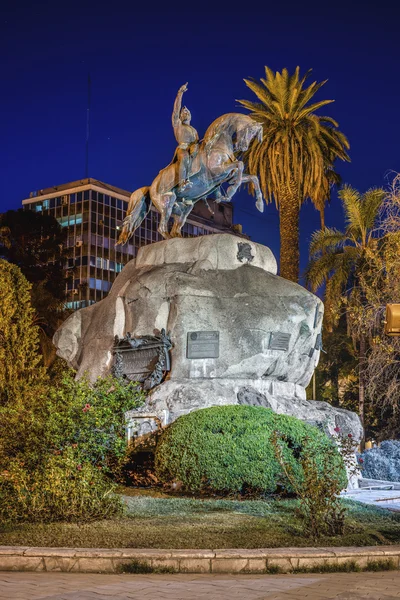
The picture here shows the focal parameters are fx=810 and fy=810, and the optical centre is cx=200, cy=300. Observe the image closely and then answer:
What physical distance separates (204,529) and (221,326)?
23.4ft

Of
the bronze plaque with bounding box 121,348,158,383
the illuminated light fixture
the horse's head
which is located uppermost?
the horse's head

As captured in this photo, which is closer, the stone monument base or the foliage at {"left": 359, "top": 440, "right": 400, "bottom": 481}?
the stone monument base

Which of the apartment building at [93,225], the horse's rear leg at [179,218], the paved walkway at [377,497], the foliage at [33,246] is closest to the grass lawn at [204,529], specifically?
the paved walkway at [377,497]

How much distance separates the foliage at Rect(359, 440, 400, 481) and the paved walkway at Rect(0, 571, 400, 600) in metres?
11.3

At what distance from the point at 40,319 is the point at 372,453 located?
1968 centimetres

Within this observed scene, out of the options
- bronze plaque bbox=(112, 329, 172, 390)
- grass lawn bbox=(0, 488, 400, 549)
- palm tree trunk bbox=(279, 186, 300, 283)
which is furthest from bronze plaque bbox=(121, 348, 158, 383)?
palm tree trunk bbox=(279, 186, 300, 283)

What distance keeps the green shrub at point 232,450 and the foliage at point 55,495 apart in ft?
6.52

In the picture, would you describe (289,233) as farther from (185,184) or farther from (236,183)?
(185,184)

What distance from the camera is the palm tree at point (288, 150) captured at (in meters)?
33.1

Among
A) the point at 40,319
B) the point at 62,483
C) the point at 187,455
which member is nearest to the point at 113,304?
the point at 187,455

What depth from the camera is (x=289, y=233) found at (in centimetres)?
3306

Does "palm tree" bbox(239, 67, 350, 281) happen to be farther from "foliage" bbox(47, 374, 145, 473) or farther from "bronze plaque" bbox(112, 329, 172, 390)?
"foliage" bbox(47, 374, 145, 473)

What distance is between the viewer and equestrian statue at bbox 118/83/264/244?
18.0 m

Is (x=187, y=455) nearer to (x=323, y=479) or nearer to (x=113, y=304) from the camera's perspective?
(x=323, y=479)
